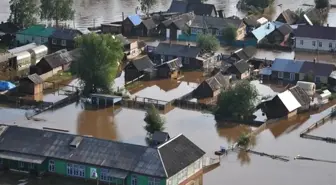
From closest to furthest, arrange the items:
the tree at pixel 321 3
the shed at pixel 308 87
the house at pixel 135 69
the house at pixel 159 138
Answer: the house at pixel 159 138 < the shed at pixel 308 87 < the house at pixel 135 69 < the tree at pixel 321 3

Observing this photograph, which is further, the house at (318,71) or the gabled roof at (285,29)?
the gabled roof at (285,29)

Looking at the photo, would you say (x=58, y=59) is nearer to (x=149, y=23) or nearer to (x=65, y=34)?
(x=65, y=34)

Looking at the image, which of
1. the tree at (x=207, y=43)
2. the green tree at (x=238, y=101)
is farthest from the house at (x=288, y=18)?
the green tree at (x=238, y=101)

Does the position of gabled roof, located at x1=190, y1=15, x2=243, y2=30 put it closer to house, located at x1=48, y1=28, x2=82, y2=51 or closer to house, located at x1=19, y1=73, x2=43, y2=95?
house, located at x1=48, y1=28, x2=82, y2=51

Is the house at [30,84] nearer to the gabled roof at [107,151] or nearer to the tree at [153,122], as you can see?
the tree at [153,122]

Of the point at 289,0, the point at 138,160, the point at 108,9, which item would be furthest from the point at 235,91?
the point at 289,0

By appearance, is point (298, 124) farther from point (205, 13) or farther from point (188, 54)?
point (205, 13)

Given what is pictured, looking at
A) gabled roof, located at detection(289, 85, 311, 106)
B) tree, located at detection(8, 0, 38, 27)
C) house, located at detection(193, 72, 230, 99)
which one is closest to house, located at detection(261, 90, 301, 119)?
gabled roof, located at detection(289, 85, 311, 106)
